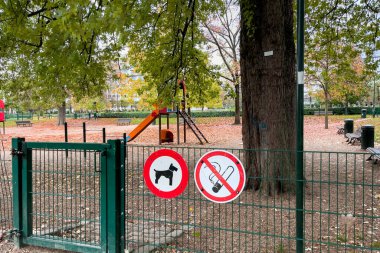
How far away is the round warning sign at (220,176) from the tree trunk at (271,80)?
2673 mm

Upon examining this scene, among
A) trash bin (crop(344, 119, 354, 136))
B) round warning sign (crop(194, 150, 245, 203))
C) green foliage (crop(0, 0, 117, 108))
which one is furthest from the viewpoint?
trash bin (crop(344, 119, 354, 136))

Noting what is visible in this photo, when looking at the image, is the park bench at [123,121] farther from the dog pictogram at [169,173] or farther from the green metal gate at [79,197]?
the dog pictogram at [169,173]

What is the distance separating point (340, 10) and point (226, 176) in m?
8.49

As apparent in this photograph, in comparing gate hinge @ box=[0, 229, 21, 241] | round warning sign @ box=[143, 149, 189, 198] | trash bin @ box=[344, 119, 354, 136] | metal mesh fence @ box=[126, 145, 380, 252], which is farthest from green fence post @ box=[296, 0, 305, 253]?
trash bin @ box=[344, 119, 354, 136]

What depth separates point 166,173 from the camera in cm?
369

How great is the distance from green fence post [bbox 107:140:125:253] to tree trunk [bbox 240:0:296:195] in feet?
9.89

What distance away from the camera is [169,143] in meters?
17.9

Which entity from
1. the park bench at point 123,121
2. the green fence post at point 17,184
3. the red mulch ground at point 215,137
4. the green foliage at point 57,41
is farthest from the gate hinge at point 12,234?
the park bench at point 123,121

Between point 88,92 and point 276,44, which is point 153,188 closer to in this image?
point 276,44

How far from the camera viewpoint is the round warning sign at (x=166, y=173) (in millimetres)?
3621

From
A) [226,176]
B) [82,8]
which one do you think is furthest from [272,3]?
[226,176]

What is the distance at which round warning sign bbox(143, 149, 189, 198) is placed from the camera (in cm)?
362

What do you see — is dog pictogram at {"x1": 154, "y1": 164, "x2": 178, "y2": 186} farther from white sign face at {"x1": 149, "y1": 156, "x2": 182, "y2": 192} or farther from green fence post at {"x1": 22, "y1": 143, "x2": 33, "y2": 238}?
green fence post at {"x1": 22, "y1": 143, "x2": 33, "y2": 238}

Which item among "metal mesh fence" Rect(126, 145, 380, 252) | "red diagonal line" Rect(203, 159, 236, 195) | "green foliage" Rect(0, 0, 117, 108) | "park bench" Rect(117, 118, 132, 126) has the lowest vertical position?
"metal mesh fence" Rect(126, 145, 380, 252)
